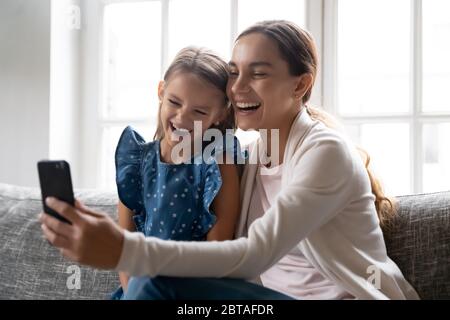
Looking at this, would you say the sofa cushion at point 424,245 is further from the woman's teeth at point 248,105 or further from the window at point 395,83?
the window at point 395,83

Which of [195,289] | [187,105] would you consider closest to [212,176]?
[187,105]

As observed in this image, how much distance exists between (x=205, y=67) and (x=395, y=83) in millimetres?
947

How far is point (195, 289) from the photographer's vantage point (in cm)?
102

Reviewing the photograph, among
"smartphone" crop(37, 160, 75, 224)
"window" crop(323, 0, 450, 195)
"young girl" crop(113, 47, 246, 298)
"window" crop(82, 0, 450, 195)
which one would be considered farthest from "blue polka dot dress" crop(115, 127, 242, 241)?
"window" crop(323, 0, 450, 195)

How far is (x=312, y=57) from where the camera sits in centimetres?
138

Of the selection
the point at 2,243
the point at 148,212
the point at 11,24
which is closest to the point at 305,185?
the point at 148,212

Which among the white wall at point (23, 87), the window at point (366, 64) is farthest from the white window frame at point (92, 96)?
the white wall at point (23, 87)

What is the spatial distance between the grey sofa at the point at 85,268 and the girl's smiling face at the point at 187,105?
0.39 metres

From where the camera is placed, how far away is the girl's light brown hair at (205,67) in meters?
1.35

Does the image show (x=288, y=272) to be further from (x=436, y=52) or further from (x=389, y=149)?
(x=436, y=52)

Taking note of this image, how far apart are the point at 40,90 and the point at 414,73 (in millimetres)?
1330

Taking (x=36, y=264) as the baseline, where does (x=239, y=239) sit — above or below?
above

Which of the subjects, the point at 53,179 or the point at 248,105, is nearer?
the point at 53,179

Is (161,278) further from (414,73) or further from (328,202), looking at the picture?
(414,73)
